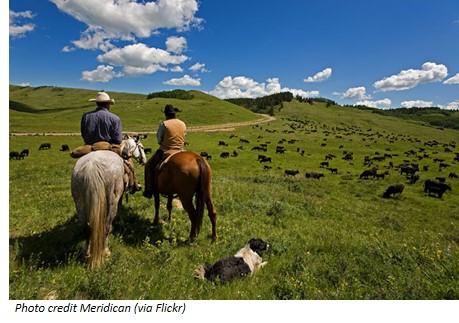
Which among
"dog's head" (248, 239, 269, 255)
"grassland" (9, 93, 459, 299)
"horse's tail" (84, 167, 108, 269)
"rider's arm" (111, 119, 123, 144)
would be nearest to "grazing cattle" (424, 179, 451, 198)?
"grassland" (9, 93, 459, 299)

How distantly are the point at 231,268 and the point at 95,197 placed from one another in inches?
129

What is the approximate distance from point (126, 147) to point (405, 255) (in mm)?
8102

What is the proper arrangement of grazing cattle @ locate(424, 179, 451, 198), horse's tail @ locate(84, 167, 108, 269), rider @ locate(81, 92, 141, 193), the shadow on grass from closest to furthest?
horse's tail @ locate(84, 167, 108, 269), the shadow on grass, rider @ locate(81, 92, 141, 193), grazing cattle @ locate(424, 179, 451, 198)

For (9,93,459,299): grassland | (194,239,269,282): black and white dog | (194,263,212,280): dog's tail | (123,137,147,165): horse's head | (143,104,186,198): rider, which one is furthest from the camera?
(143,104,186,198): rider

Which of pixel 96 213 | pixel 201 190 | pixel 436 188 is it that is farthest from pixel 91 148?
pixel 436 188

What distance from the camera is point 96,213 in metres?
→ 6.73

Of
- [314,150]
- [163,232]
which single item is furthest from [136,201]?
[314,150]

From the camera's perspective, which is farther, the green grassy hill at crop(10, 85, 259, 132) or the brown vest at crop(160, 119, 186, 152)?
the green grassy hill at crop(10, 85, 259, 132)

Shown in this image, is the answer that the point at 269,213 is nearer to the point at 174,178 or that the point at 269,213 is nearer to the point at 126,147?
the point at 174,178

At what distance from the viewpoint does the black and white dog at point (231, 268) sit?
20.8ft

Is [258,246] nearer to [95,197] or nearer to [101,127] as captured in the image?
[95,197]

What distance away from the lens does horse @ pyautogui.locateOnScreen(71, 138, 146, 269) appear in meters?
6.64

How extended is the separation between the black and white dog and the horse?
2181 mm

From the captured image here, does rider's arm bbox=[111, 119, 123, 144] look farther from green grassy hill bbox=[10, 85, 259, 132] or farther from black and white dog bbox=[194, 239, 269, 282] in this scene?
green grassy hill bbox=[10, 85, 259, 132]
